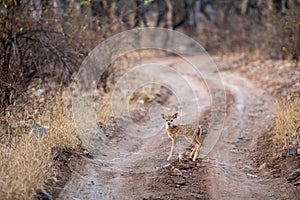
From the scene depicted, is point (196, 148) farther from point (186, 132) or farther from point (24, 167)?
point (24, 167)

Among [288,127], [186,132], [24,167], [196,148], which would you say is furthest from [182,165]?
[24,167]

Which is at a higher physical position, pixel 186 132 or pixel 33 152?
pixel 186 132

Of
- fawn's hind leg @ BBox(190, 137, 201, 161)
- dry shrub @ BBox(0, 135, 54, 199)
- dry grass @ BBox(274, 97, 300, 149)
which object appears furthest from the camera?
dry grass @ BBox(274, 97, 300, 149)

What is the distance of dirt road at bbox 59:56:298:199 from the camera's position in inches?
242

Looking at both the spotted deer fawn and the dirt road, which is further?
the spotted deer fawn

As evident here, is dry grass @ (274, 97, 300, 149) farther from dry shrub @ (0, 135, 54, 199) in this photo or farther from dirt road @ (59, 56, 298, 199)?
dry shrub @ (0, 135, 54, 199)

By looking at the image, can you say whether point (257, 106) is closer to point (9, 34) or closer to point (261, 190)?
point (261, 190)

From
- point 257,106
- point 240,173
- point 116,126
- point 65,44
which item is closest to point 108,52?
point 65,44

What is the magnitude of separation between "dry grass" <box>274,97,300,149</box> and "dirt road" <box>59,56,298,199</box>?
61 cm

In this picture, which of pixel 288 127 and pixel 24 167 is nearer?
pixel 24 167

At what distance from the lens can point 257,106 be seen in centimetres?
1181

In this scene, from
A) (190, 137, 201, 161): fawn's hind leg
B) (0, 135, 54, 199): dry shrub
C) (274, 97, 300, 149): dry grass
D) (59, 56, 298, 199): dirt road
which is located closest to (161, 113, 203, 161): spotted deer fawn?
(190, 137, 201, 161): fawn's hind leg

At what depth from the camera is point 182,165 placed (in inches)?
280

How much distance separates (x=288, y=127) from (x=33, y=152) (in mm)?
4622
